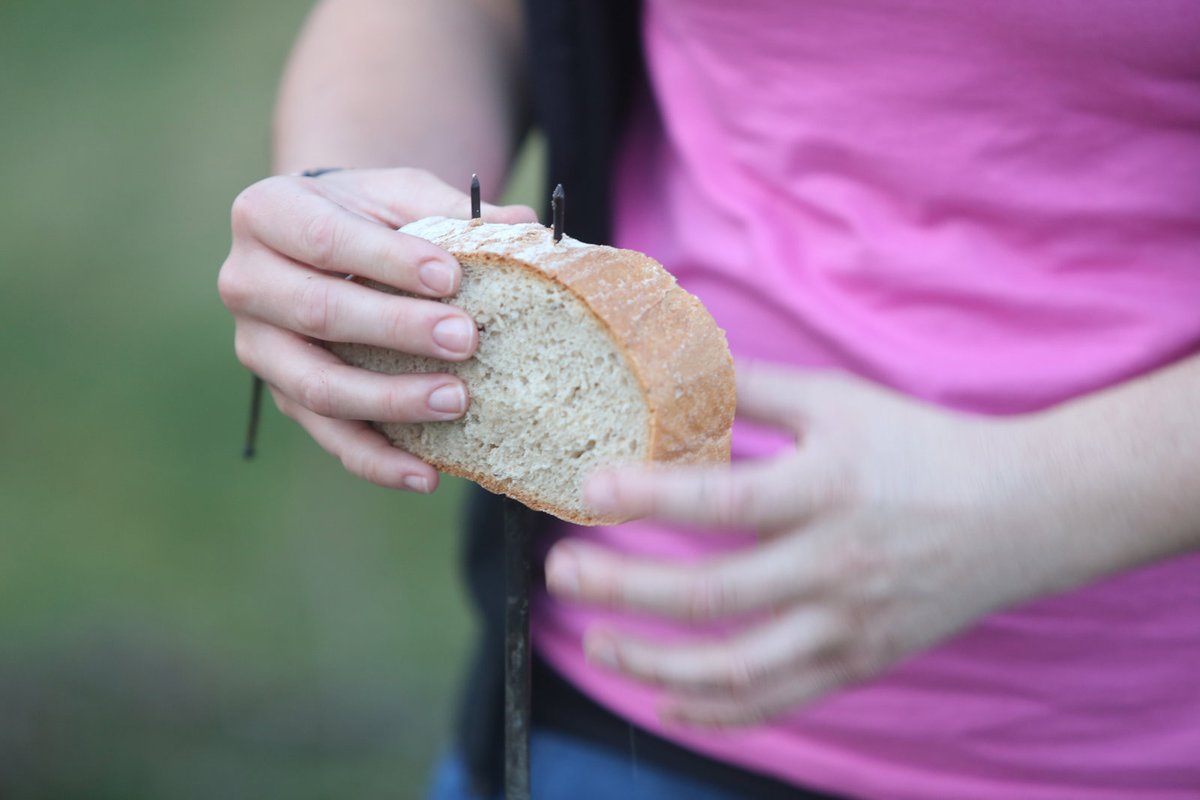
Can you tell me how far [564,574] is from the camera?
81 centimetres

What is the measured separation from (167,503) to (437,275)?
2.97 m

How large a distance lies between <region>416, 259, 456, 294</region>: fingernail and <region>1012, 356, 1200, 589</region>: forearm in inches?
21.2

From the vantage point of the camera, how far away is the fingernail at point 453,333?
92cm

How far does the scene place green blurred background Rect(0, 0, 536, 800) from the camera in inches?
116

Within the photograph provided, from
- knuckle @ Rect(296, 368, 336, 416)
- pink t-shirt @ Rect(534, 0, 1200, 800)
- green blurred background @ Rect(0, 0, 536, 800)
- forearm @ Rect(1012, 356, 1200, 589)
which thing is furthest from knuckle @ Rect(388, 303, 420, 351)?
green blurred background @ Rect(0, 0, 536, 800)

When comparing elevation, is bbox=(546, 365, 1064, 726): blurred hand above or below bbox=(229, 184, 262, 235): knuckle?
below

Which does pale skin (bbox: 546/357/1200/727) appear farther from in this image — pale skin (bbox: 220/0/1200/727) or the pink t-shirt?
the pink t-shirt

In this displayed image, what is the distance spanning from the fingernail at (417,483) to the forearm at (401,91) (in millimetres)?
416

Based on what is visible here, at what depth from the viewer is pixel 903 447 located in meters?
0.82

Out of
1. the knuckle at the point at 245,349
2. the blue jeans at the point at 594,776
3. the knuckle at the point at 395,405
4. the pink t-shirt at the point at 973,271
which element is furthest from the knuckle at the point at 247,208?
the blue jeans at the point at 594,776

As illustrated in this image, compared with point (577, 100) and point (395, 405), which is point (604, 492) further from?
point (577, 100)

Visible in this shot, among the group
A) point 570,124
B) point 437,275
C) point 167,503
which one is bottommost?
point 167,503

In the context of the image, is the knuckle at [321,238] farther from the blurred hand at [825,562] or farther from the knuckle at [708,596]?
the knuckle at [708,596]

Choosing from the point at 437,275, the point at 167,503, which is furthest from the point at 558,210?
the point at 167,503
